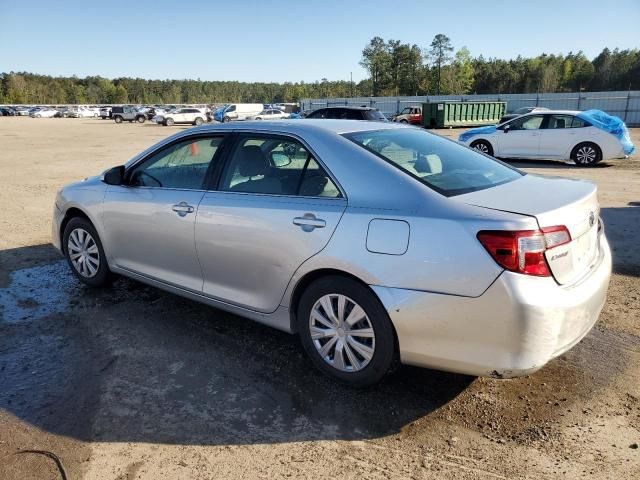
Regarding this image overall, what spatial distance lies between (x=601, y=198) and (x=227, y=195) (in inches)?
324

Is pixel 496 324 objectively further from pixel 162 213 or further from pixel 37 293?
pixel 37 293

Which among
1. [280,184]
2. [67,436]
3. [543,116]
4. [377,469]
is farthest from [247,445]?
[543,116]

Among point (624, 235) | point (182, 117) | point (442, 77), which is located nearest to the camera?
point (624, 235)

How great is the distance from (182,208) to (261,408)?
1.66 meters

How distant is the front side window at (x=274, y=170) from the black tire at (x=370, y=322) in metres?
0.57

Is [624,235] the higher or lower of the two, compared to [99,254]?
lower

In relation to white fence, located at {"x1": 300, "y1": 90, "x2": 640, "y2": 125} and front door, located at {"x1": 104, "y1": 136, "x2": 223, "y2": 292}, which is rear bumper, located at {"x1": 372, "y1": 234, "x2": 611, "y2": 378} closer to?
front door, located at {"x1": 104, "y1": 136, "x2": 223, "y2": 292}

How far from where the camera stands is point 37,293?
5117 millimetres

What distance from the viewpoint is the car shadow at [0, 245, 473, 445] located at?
3000 millimetres

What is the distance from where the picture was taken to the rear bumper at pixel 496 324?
2.64 meters

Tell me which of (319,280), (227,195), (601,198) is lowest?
(601,198)

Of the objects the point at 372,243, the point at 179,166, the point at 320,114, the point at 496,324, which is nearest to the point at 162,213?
the point at 179,166

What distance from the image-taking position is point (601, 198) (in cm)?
966

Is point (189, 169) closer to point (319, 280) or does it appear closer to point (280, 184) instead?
point (280, 184)
